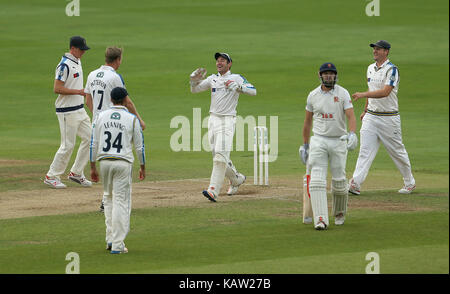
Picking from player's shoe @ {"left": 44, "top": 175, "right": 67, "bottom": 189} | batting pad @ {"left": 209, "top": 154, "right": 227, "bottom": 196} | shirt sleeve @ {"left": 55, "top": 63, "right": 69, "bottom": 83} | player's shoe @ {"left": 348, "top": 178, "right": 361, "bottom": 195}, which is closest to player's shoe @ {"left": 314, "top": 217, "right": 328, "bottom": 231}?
batting pad @ {"left": 209, "top": 154, "right": 227, "bottom": 196}

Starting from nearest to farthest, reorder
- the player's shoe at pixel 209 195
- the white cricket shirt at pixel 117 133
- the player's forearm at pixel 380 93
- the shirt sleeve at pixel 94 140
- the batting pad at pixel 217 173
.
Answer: the white cricket shirt at pixel 117 133, the shirt sleeve at pixel 94 140, the player's shoe at pixel 209 195, the batting pad at pixel 217 173, the player's forearm at pixel 380 93

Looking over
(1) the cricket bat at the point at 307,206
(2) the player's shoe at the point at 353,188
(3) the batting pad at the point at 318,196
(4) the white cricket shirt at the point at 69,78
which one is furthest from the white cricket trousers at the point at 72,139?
(3) the batting pad at the point at 318,196

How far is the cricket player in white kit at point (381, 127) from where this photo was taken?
15.4 m

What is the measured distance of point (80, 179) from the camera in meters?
16.5

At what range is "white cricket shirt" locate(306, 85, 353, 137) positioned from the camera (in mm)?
12570

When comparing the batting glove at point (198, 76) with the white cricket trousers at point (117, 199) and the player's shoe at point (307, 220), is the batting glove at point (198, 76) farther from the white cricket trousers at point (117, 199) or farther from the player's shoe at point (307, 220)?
the white cricket trousers at point (117, 199)

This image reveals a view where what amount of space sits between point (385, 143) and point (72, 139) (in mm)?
5237

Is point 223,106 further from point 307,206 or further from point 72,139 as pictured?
point 307,206

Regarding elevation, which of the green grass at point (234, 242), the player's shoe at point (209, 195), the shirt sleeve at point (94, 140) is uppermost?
the shirt sleeve at point (94, 140)

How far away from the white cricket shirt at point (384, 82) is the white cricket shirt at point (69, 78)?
484 centimetres

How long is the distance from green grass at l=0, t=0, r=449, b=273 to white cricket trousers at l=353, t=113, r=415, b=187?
448mm

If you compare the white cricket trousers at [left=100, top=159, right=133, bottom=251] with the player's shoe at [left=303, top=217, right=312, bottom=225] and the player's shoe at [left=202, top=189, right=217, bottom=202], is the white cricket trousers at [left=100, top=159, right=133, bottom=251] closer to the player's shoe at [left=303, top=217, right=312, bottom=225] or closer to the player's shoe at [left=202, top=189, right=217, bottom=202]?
the player's shoe at [left=303, top=217, right=312, bottom=225]

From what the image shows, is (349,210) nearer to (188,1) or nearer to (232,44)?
(232,44)
